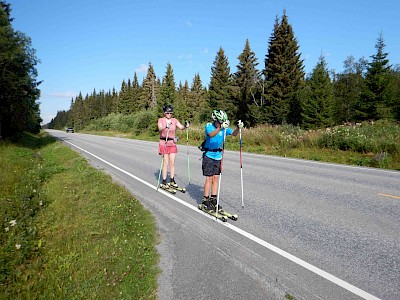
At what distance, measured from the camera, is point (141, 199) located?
7.14 meters

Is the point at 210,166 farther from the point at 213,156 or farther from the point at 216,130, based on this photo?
the point at 216,130

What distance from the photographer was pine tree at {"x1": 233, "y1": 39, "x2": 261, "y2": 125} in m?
41.1

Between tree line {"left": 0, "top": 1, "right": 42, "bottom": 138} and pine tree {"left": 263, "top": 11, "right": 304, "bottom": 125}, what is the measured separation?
1027 inches

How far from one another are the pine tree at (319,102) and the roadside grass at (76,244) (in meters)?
27.9

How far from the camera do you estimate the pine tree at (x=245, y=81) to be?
4112 cm

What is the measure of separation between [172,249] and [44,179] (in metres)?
7.46

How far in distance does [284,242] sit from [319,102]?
2956cm

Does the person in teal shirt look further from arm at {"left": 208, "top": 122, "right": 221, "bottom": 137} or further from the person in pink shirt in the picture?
the person in pink shirt

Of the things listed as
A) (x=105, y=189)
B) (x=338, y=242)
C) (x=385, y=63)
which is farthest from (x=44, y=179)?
(x=385, y=63)

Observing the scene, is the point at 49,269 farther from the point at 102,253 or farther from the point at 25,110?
the point at 25,110

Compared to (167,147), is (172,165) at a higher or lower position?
lower

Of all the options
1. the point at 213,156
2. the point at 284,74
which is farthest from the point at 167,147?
the point at 284,74

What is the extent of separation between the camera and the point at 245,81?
42.5 m

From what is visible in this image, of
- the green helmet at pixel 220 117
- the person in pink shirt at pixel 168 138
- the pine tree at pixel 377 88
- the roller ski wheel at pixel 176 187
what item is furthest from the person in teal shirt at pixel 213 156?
the pine tree at pixel 377 88
